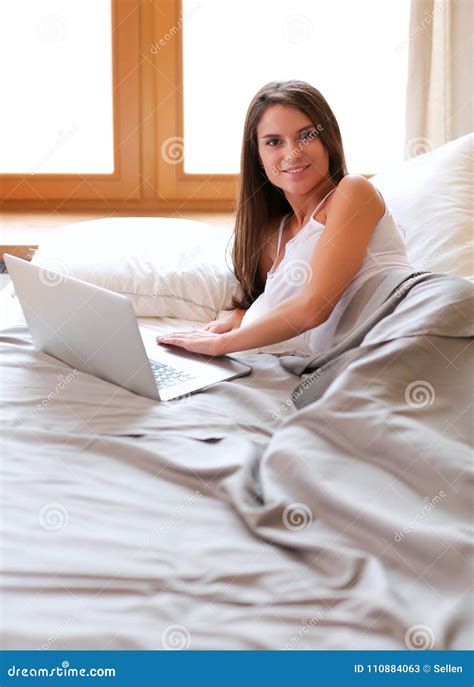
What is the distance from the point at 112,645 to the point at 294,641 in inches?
6.3

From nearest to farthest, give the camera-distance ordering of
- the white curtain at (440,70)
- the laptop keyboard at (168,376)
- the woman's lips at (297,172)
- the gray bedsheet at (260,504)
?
1. the gray bedsheet at (260,504)
2. the laptop keyboard at (168,376)
3. the woman's lips at (297,172)
4. the white curtain at (440,70)

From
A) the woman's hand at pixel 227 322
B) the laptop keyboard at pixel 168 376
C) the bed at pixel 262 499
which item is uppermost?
the bed at pixel 262 499

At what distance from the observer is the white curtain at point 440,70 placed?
8.67ft

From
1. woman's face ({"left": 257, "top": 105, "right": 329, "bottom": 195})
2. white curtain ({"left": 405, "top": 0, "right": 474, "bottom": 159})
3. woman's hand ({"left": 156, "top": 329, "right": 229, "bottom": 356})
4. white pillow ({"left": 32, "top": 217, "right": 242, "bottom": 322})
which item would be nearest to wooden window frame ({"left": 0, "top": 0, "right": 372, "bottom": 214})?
white curtain ({"left": 405, "top": 0, "right": 474, "bottom": 159})

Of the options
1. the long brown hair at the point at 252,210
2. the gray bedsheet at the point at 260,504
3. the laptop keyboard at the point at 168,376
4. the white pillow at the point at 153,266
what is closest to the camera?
the gray bedsheet at the point at 260,504

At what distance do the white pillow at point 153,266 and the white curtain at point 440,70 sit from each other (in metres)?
0.99

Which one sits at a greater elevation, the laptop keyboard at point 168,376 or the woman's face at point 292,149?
the woman's face at point 292,149

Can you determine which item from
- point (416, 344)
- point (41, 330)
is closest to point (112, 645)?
point (416, 344)

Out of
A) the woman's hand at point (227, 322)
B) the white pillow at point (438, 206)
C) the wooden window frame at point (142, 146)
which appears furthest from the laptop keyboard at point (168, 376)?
the wooden window frame at point (142, 146)

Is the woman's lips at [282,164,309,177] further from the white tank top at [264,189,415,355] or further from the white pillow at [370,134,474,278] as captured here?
the white pillow at [370,134,474,278]

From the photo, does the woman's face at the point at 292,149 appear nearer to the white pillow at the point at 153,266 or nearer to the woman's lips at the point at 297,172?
the woman's lips at the point at 297,172

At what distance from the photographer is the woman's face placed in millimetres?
1641

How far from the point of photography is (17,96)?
2951mm

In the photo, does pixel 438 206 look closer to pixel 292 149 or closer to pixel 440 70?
pixel 292 149
